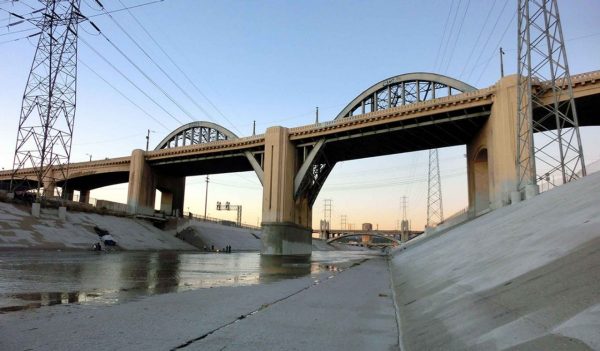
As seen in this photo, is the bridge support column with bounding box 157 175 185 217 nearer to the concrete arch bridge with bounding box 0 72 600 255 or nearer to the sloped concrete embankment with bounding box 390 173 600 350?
the concrete arch bridge with bounding box 0 72 600 255

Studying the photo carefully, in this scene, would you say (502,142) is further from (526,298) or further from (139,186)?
(139,186)

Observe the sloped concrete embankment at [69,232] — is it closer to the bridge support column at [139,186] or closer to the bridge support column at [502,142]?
the bridge support column at [139,186]

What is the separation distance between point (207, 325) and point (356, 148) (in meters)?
55.8

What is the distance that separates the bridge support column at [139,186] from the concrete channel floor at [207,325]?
214 feet

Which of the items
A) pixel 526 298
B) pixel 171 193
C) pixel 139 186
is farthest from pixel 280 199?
pixel 526 298

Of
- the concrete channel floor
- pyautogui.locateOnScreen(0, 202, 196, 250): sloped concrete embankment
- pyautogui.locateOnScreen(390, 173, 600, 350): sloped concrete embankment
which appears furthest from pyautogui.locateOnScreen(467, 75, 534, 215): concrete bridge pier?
pyautogui.locateOnScreen(0, 202, 196, 250): sloped concrete embankment

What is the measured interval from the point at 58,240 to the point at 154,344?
4120 cm

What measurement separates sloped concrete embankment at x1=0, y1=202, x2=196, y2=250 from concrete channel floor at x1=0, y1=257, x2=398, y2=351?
104 ft

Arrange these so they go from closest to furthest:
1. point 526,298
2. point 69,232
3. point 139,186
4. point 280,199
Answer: point 526,298, point 69,232, point 280,199, point 139,186

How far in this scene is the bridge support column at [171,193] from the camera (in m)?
80.9

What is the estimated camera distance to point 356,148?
201 ft

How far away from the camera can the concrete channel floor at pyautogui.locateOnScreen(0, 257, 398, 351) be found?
18.2 feet

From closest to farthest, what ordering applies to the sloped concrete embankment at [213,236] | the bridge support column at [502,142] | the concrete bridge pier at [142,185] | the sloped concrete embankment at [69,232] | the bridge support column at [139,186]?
the bridge support column at [502,142]
the sloped concrete embankment at [69,232]
the sloped concrete embankment at [213,236]
the bridge support column at [139,186]
the concrete bridge pier at [142,185]

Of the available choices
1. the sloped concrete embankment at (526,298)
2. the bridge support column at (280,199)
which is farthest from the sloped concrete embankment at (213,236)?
the sloped concrete embankment at (526,298)
